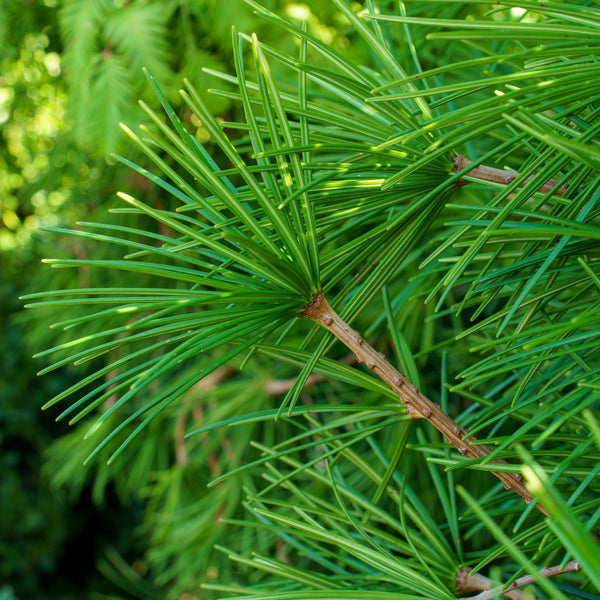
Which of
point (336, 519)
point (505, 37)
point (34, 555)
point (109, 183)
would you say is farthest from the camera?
point (34, 555)

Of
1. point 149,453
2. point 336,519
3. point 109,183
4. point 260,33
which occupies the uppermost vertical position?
point 260,33

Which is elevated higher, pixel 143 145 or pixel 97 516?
pixel 143 145

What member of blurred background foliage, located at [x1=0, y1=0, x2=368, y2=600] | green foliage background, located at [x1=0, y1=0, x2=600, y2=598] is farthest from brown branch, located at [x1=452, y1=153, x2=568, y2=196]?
blurred background foliage, located at [x1=0, y1=0, x2=368, y2=600]

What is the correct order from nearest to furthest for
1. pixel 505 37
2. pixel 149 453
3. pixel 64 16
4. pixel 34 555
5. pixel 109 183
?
pixel 505 37 → pixel 64 16 → pixel 149 453 → pixel 109 183 → pixel 34 555

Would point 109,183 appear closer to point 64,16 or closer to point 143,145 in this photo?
point 64,16

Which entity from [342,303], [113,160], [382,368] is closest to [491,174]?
[382,368]

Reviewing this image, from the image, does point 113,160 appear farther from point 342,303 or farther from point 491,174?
point 491,174

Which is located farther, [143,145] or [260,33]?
[260,33]

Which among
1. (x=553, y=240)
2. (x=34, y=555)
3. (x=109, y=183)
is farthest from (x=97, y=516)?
(x=553, y=240)
